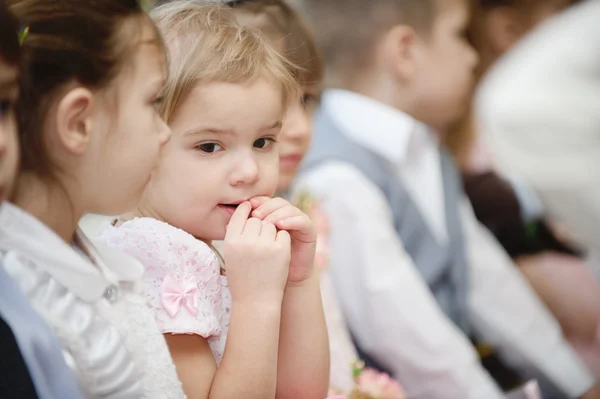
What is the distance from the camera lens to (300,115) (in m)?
0.65

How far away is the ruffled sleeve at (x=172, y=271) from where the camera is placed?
489mm

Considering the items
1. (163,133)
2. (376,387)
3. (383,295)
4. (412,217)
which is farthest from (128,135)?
(412,217)

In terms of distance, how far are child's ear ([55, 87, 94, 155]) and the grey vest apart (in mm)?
696

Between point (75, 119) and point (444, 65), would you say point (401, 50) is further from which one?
point (75, 119)

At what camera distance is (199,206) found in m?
0.51

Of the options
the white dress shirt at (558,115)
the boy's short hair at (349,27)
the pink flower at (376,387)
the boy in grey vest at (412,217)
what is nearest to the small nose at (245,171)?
the pink flower at (376,387)

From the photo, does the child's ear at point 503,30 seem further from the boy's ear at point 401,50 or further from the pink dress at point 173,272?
the pink dress at point 173,272

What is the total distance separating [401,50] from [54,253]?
3.13 ft

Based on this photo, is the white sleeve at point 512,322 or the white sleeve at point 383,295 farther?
the white sleeve at point 512,322

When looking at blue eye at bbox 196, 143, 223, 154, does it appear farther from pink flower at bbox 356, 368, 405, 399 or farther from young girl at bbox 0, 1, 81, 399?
pink flower at bbox 356, 368, 405, 399

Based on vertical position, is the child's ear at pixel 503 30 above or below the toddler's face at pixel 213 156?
below

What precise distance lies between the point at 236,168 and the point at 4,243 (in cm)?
15

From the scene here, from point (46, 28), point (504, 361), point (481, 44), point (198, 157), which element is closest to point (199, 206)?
point (198, 157)

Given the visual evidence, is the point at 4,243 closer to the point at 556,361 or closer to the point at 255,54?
the point at 255,54
